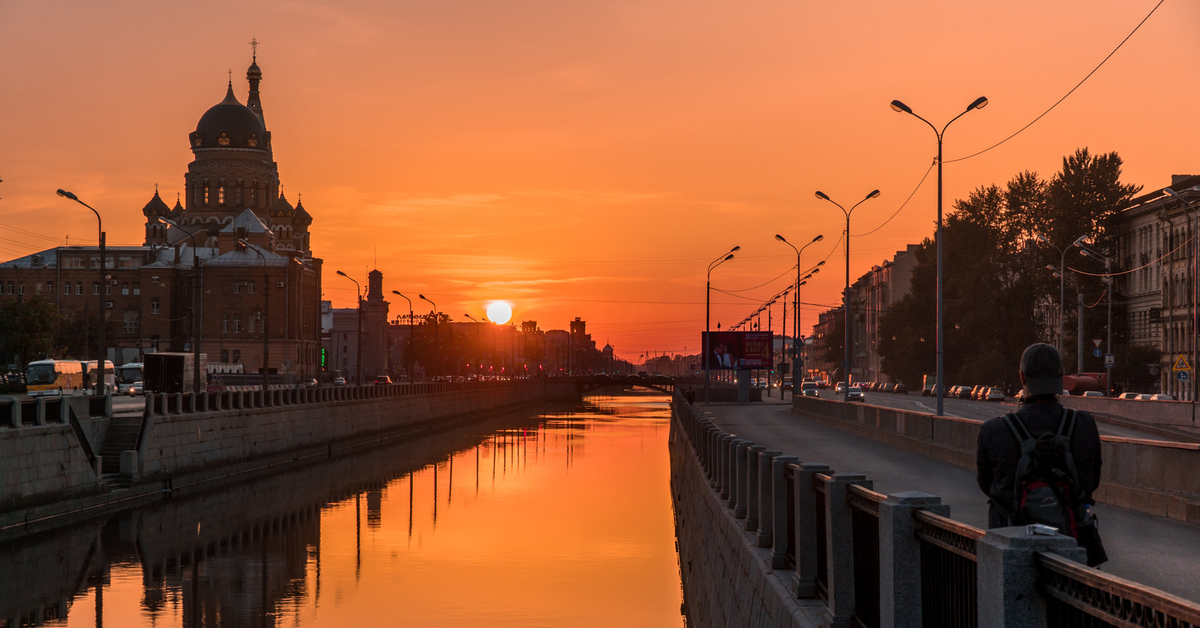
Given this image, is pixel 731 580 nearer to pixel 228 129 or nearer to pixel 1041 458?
pixel 1041 458

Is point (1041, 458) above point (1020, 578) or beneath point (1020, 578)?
above

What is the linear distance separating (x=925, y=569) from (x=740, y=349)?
245 ft

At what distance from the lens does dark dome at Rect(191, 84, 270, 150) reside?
17688 cm

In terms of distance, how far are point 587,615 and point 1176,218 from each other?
244 feet

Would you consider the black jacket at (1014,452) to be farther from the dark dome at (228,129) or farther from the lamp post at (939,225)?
the dark dome at (228,129)

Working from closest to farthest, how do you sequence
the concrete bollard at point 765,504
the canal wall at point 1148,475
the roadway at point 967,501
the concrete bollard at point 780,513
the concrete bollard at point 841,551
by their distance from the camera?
the concrete bollard at point 841,551
the concrete bollard at point 780,513
the roadway at point 967,501
the concrete bollard at point 765,504
the canal wall at point 1148,475

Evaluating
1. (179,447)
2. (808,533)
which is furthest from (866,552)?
(179,447)

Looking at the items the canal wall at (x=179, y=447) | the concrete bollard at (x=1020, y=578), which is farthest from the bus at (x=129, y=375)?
the concrete bollard at (x=1020, y=578)

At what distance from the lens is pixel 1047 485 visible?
6.50m

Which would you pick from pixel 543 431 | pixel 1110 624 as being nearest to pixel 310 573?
pixel 1110 624

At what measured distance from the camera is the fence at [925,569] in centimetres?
400

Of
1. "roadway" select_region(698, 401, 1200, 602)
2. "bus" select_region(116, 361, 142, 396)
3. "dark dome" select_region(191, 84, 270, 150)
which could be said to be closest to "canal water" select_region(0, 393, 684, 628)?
"roadway" select_region(698, 401, 1200, 602)

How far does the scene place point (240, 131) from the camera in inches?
6973

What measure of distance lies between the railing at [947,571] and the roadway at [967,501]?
496 cm
